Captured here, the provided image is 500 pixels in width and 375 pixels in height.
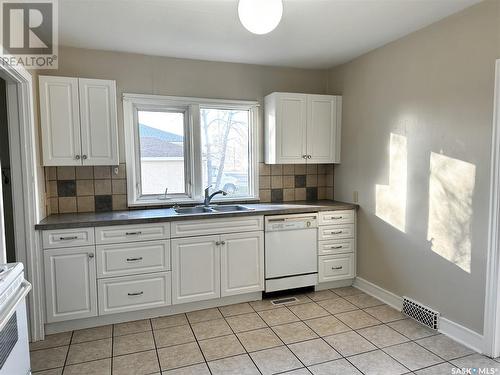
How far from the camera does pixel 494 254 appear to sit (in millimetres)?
2205

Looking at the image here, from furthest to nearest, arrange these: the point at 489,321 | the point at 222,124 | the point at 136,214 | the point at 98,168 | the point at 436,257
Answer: the point at 222,124
the point at 98,168
the point at 136,214
the point at 436,257
the point at 489,321

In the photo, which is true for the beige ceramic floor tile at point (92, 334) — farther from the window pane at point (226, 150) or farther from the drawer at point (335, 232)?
the drawer at point (335, 232)

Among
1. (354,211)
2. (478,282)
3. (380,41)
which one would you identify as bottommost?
(478,282)

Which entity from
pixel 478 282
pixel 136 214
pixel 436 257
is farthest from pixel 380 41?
pixel 136 214

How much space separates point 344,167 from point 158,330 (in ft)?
8.30

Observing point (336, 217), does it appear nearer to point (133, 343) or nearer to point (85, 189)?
point (133, 343)

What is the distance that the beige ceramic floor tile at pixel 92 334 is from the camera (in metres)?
2.57

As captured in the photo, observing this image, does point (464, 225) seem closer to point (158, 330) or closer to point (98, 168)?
point (158, 330)

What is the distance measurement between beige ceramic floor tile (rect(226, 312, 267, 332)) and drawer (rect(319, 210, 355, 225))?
1163mm

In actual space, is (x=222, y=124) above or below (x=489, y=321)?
above

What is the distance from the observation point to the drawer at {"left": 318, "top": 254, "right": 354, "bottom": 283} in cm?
347

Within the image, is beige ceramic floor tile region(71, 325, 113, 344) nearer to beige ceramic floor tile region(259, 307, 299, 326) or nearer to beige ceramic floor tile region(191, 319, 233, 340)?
beige ceramic floor tile region(191, 319, 233, 340)

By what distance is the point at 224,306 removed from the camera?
3.16m

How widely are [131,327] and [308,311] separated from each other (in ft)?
5.05
